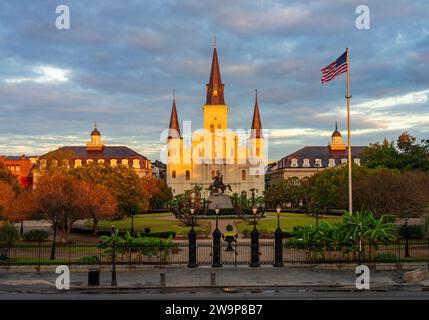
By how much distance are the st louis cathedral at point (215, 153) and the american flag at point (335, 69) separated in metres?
90.0

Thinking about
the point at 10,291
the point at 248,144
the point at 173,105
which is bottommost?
the point at 10,291

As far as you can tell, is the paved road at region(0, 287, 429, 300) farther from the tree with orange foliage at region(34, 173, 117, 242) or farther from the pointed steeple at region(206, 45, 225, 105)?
the pointed steeple at region(206, 45, 225, 105)

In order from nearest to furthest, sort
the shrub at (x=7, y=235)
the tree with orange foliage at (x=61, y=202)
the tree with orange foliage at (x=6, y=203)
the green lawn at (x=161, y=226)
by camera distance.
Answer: the shrub at (x=7, y=235)
the tree with orange foliage at (x=61, y=202)
the tree with orange foliage at (x=6, y=203)
the green lawn at (x=161, y=226)

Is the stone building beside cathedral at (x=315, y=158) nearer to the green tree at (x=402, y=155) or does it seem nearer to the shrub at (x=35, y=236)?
the green tree at (x=402, y=155)

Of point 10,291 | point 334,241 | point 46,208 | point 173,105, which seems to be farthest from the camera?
point 173,105

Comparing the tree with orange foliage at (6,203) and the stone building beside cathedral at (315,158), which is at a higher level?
the stone building beside cathedral at (315,158)

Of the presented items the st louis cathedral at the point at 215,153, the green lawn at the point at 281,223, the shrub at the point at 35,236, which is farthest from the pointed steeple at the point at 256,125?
the shrub at the point at 35,236

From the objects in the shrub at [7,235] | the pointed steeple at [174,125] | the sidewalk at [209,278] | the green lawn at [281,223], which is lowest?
the sidewalk at [209,278]

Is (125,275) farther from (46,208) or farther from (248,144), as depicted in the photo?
(248,144)

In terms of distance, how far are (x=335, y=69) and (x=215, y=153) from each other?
93.3 m

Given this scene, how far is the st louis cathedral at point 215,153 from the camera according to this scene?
407 ft

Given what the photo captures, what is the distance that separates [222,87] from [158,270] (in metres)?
105

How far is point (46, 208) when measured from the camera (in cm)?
4047
